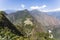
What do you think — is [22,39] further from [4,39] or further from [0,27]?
[0,27]

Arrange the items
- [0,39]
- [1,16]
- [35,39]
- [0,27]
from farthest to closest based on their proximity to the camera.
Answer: [1,16] → [0,27] → [35,39] → [0,39]

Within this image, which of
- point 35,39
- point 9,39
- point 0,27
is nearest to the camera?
point 9,39

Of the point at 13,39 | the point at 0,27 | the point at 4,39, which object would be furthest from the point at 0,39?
the point at 0,27

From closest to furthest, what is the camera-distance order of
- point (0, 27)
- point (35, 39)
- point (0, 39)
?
point (0, 39), point (35, 39), point (0, 27)

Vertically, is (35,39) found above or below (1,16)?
below

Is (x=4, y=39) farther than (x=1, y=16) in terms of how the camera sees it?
No

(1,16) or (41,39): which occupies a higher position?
(1,16)

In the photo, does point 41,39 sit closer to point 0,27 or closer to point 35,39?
point 35,39

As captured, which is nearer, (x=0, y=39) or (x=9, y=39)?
(x=0, y=39)

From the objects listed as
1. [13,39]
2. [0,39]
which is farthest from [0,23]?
[0,39]
